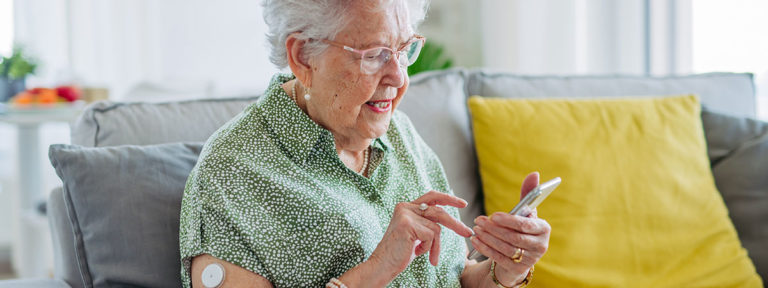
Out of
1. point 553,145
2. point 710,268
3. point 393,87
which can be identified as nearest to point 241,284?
point 393,87

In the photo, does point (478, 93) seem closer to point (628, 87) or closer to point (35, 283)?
point (628, 87)

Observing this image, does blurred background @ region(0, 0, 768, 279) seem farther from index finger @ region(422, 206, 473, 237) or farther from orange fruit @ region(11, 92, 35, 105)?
index finger @ region(422, 206, 473, 237)

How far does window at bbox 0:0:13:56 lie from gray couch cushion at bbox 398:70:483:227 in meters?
3.29

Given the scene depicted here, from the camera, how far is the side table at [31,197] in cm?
332

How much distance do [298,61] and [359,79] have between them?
117mm

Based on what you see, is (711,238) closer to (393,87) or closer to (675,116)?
(675,116)

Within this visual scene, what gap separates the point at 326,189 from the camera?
1272 mm

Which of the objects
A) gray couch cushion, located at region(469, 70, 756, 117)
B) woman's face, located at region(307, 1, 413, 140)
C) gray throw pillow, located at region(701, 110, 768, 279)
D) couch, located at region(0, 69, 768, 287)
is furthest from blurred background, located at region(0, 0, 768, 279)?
woman's face, located at region(307, 1, 413, 140)

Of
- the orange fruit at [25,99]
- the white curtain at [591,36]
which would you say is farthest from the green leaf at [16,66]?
the white curtain at [591,36]

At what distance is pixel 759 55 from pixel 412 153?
1904 mm

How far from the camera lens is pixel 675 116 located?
6.04ft

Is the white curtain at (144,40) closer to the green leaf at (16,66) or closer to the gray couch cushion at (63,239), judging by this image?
the green leaf at (16,66)

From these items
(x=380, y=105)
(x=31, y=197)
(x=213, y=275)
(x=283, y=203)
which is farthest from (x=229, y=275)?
(x=31, y=197)

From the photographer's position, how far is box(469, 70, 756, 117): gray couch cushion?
1.99m
